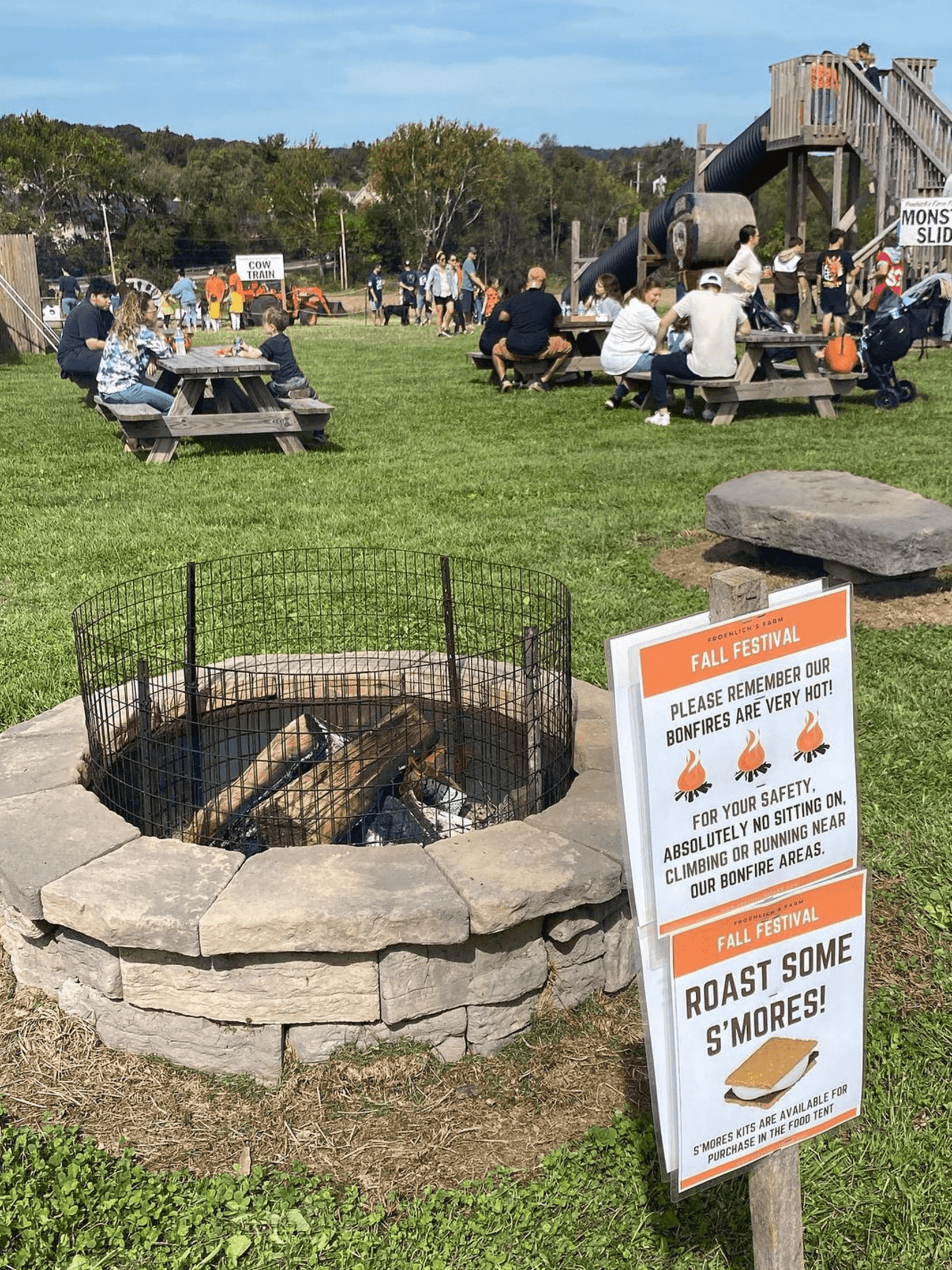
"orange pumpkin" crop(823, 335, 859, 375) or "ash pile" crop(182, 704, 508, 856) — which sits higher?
"orange pumpkin" crop(823, 335, 859, 375)

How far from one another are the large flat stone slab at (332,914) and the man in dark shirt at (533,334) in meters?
10.9

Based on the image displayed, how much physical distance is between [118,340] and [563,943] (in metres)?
8.70

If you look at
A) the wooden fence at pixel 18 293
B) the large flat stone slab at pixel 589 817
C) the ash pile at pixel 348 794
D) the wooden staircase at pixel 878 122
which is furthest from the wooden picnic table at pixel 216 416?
the wooden staircase at pixel 878 122

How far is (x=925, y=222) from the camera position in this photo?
16.2 metres

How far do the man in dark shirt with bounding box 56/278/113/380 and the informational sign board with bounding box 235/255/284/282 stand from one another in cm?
1654

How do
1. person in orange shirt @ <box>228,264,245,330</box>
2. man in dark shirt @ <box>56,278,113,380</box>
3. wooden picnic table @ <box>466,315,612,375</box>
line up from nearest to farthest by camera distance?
1. man in dark shirt @ <box>56,278,113,380</box>
2. wooden picnic table @ <box>466,315,612,375</box>
3. person in orange shirt @ <box>228,264,245,330</box>

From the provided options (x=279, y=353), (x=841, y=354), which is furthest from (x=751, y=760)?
(x=841, y=354)

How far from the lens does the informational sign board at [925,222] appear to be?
16.1 metres

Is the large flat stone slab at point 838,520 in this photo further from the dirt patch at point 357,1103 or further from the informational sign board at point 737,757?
the informational sign board at point 737,757

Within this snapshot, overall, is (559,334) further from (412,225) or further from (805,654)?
(412,225)

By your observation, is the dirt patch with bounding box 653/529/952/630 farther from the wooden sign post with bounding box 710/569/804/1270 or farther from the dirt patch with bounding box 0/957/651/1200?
the wooden sign post with bounding box 710/569/804/1270

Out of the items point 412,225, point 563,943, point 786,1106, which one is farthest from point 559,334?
point 412,225

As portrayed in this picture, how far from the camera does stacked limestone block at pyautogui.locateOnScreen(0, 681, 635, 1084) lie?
2.78 m

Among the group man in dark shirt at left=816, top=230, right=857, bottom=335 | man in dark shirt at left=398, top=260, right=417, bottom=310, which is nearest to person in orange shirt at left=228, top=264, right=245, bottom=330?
man in dark shirt at left=398, top=260, right=417, bottom=310
